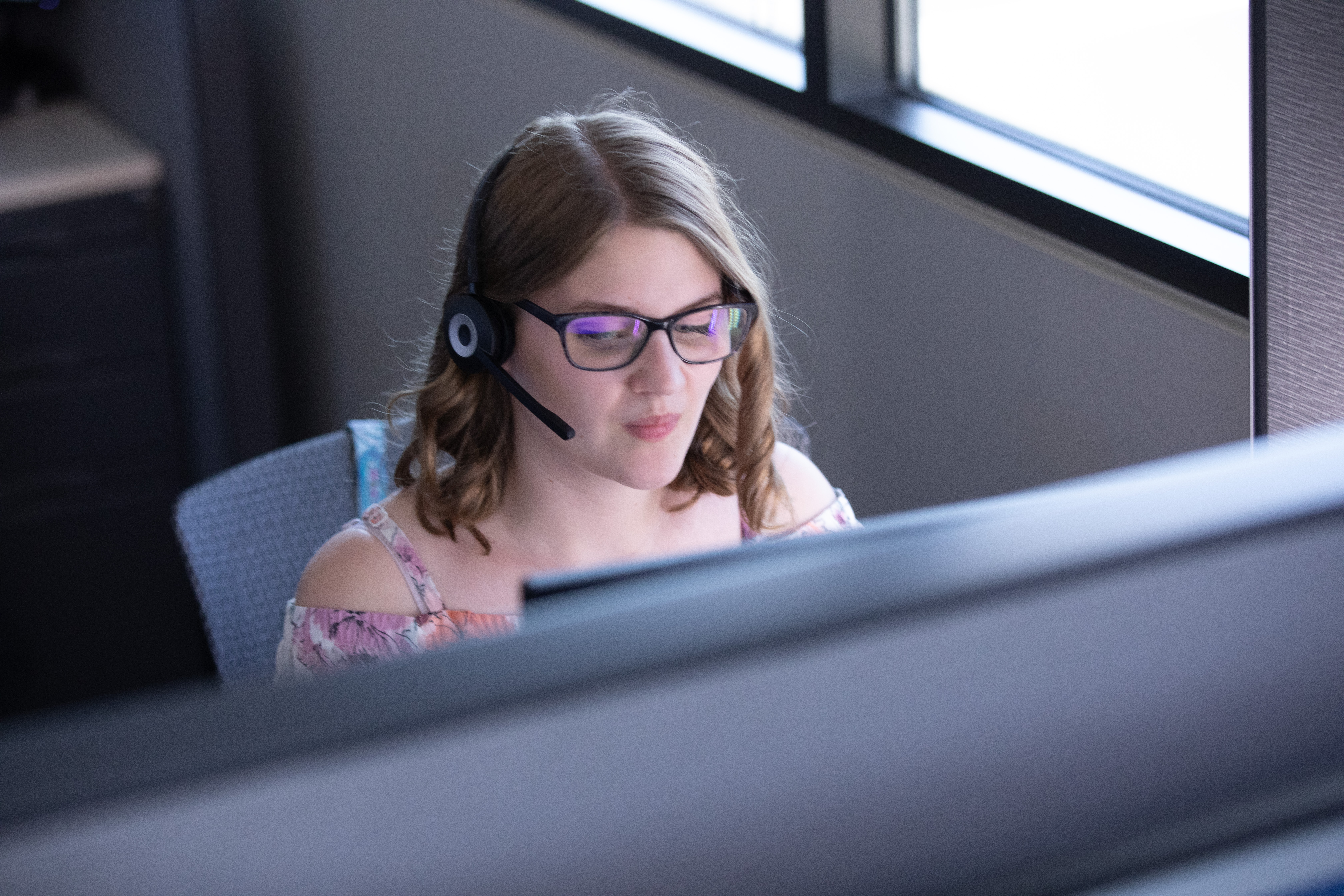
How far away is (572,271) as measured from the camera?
45.6 inches

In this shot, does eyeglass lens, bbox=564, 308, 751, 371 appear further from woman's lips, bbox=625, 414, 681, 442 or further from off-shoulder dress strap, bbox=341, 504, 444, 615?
off-shoulder dress strap, bbox=341, 504, 444, 615

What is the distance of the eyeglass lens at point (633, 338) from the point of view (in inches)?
44.4

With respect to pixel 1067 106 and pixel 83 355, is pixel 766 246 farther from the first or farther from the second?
pixel 83 355

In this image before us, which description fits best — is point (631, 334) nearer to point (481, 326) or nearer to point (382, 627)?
point (481, 326)

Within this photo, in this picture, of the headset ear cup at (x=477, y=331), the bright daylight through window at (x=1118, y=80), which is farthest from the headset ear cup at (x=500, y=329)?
the bright daylight through window at (x=1118, y=80)

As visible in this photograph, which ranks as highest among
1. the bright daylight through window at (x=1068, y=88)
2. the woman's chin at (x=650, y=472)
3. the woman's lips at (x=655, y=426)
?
the bright daylight through window at (x=1068, y=88)

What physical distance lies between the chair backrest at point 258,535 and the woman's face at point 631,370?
0.43 metres

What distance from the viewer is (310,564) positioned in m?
1.27

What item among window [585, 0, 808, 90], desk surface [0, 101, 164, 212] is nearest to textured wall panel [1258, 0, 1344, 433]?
window [585, 0, 808, 90]

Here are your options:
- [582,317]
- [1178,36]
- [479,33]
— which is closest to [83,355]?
[479,33]

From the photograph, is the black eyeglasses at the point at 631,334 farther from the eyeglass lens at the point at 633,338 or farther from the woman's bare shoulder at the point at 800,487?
the woman's bare shoulder at the point at 800,487

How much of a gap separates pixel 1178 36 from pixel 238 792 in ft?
4.93

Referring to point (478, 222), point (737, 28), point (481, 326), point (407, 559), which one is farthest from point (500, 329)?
point (737, 28)

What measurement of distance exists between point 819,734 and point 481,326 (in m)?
0.92
